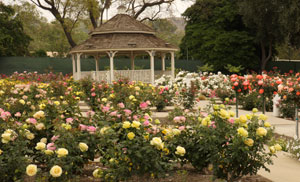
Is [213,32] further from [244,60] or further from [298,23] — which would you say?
[298,23]

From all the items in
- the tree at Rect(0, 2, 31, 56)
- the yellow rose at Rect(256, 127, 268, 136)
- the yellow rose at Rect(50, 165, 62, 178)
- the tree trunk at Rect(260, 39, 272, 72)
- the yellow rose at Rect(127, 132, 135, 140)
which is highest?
the tree at Rect(0, 2, 31, 56)

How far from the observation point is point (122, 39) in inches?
844

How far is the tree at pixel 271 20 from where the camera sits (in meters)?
27.6

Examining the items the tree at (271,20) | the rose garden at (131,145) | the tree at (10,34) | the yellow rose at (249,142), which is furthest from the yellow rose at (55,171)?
the tree at (10,34)

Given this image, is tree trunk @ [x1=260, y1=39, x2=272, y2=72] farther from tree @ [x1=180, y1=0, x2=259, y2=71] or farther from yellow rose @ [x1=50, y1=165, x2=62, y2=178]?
yellow rose @ [x1=50, y1=165, x2=62, y2=178]

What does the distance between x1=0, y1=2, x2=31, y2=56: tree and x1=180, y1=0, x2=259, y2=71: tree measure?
16538mm

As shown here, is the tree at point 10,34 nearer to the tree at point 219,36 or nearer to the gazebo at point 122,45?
the gazebo at point 122,45

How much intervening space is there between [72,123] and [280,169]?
3159 mm

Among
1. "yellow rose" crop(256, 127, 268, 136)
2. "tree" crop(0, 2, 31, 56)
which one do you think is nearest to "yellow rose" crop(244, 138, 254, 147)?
"yellow rose" crop(256, 127, 268, 136)

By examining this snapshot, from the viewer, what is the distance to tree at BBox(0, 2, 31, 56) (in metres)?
32.1

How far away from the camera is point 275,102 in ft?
39.1

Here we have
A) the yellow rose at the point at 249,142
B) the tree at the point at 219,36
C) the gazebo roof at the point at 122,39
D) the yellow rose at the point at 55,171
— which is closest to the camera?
the yellow rose at the point at 55,171

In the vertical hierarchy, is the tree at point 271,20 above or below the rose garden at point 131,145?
above

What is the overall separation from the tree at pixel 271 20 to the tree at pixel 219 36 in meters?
1.33
